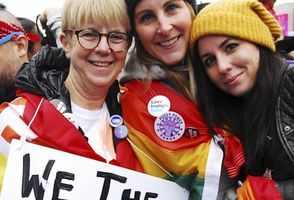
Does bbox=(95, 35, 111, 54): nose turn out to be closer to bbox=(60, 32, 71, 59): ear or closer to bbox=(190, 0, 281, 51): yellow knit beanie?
bbox=(60, 32, 71, 59): ear

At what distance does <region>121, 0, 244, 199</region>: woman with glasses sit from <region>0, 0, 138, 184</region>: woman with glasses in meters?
0.11

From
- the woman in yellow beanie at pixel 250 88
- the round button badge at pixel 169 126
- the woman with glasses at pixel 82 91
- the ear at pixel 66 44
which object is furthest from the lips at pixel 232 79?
the ear at pixel 66 44

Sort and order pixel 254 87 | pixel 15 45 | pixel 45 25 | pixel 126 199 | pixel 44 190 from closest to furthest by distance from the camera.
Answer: pixel 44 190 → pixel 126 199 → pixel 254 87 → pixel 15 45 → pixel 45 25

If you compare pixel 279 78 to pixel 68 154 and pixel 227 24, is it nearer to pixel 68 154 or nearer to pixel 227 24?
pixel 227 24

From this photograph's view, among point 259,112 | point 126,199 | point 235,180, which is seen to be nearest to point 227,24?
point 259,112

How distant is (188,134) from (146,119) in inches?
9.0

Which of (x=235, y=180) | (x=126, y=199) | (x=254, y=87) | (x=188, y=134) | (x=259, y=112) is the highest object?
(x=254, y=87)

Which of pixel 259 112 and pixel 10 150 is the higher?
pixel 259 112

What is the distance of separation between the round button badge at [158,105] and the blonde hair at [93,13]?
415 millimetres

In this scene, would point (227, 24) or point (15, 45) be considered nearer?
point (227, 24)

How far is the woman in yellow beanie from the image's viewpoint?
1889mm

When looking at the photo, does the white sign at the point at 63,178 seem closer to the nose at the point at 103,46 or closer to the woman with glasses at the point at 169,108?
the woman with glasses at the point at 169,108

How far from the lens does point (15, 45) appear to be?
278cm

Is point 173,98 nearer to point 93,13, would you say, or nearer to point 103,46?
point 103,46
